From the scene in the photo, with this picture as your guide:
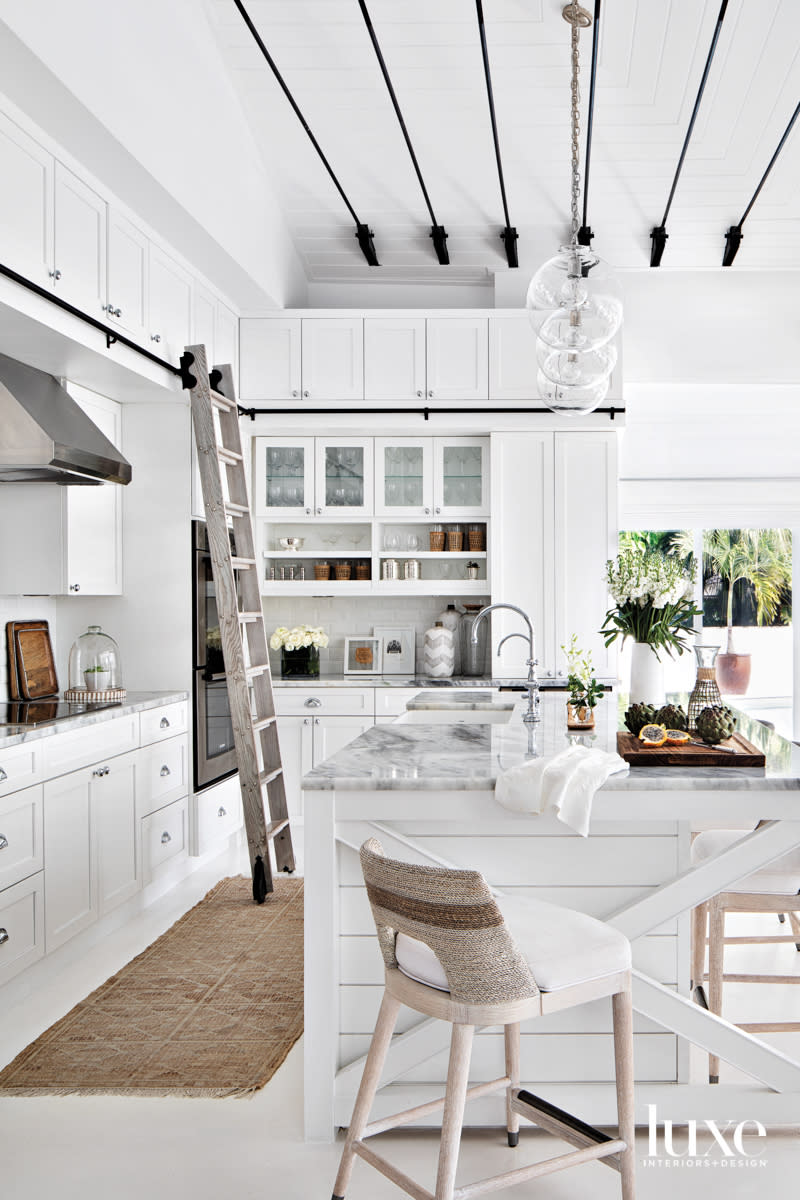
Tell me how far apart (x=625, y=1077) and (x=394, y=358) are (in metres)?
4.43

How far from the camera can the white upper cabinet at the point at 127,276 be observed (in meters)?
3.87

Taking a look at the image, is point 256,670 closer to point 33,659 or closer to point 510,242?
point 33,659

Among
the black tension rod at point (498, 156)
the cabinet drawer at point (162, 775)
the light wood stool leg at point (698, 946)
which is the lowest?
the light wood stool leg at point (698, 946)

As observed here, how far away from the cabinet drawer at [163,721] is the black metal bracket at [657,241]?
3.66 meters

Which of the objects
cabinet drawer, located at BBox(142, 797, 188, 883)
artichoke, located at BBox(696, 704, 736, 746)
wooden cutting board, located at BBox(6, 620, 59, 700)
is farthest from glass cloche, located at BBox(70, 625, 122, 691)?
artichoke, located at BBox(696, 704, 736, 746)

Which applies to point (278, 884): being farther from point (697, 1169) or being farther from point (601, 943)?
point (601, 943)

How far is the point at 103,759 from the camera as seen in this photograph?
12.8 ft

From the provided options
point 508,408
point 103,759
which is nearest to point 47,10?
point 103,759

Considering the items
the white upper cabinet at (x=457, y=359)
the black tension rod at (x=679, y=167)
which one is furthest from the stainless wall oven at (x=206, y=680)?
the black tension rod at (x=679, y=167)

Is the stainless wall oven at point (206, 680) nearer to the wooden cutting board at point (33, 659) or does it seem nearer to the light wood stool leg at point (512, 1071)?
the wooden cutting board at point (33, 659)

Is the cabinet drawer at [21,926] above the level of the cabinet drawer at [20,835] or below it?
below

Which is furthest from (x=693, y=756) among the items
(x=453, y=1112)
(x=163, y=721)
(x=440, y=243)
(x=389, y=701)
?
(x=440, y=243)

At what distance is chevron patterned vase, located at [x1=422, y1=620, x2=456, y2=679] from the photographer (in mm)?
5848

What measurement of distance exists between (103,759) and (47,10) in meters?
2.58
